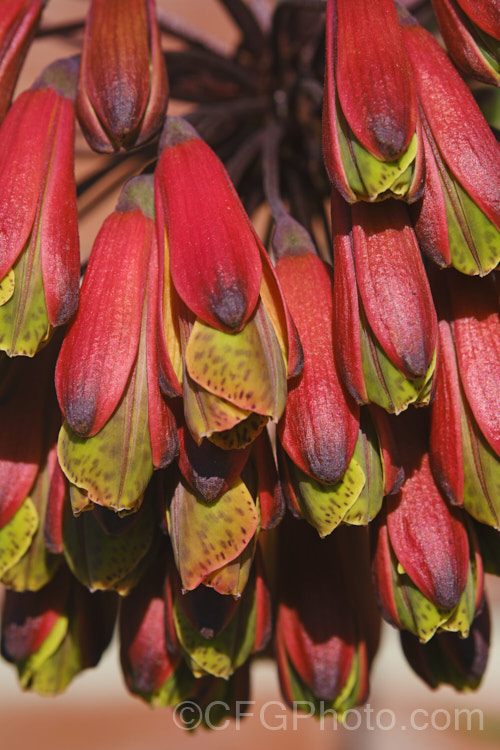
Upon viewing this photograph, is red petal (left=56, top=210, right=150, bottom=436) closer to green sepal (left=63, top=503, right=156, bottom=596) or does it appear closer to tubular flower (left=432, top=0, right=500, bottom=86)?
green sepal (left=63, top=503, right=156, bottom=596)

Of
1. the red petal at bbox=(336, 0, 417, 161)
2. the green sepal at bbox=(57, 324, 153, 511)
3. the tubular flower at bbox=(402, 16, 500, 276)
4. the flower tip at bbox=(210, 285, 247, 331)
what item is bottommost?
the green sepal at bbox=(57, 324, 153, 511)

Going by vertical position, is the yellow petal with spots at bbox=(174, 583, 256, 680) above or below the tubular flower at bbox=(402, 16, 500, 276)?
below

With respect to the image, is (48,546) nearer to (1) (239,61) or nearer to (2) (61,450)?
(2) (61,450)

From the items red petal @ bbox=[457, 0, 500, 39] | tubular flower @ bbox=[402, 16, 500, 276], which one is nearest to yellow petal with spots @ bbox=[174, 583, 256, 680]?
tubular flower @ bbox=[402, 16, 500, 276]

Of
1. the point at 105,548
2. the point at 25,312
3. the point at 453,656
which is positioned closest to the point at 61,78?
the point at 25,312

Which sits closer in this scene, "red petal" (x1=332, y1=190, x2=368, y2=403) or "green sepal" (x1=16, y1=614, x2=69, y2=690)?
"red petal" (x1=332, y1=190, x2=368, y2=403)

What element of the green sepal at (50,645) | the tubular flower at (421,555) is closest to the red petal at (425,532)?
the tubular flower at (421,555)
